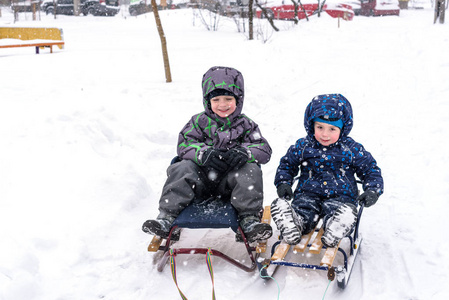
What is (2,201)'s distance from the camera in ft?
12.8

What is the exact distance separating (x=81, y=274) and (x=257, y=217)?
1.43 meters

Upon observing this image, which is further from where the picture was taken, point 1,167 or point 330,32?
point 330,32

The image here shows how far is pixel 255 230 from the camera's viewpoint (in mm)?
3322

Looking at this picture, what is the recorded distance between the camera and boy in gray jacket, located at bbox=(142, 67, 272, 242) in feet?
11.5

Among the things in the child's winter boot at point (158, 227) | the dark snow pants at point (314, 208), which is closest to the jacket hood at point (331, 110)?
the dark snow pants at point (314, 208)

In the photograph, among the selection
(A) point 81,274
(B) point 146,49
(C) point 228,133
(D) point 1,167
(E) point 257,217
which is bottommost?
(A) point 81,274

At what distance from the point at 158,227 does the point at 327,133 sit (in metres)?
1.53

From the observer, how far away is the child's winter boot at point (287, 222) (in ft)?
10.5

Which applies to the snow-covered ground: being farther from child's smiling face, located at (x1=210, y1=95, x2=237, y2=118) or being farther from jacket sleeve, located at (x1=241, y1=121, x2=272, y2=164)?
child's smiling face, located at (x1=210, y1=95, x2=237, y2=118)

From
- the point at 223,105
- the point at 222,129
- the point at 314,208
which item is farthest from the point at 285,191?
the point at 223,105

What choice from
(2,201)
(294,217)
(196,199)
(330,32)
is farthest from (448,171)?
(330,32)

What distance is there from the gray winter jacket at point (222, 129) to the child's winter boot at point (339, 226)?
0.89 metres

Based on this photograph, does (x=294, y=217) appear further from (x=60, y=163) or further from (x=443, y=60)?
(x=443, y=60)

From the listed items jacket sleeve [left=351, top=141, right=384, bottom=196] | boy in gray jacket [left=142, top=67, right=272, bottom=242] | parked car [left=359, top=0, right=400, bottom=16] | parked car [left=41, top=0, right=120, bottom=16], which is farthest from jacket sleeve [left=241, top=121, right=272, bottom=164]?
parked car [left=41, top=0, right=120, bottom=16]
